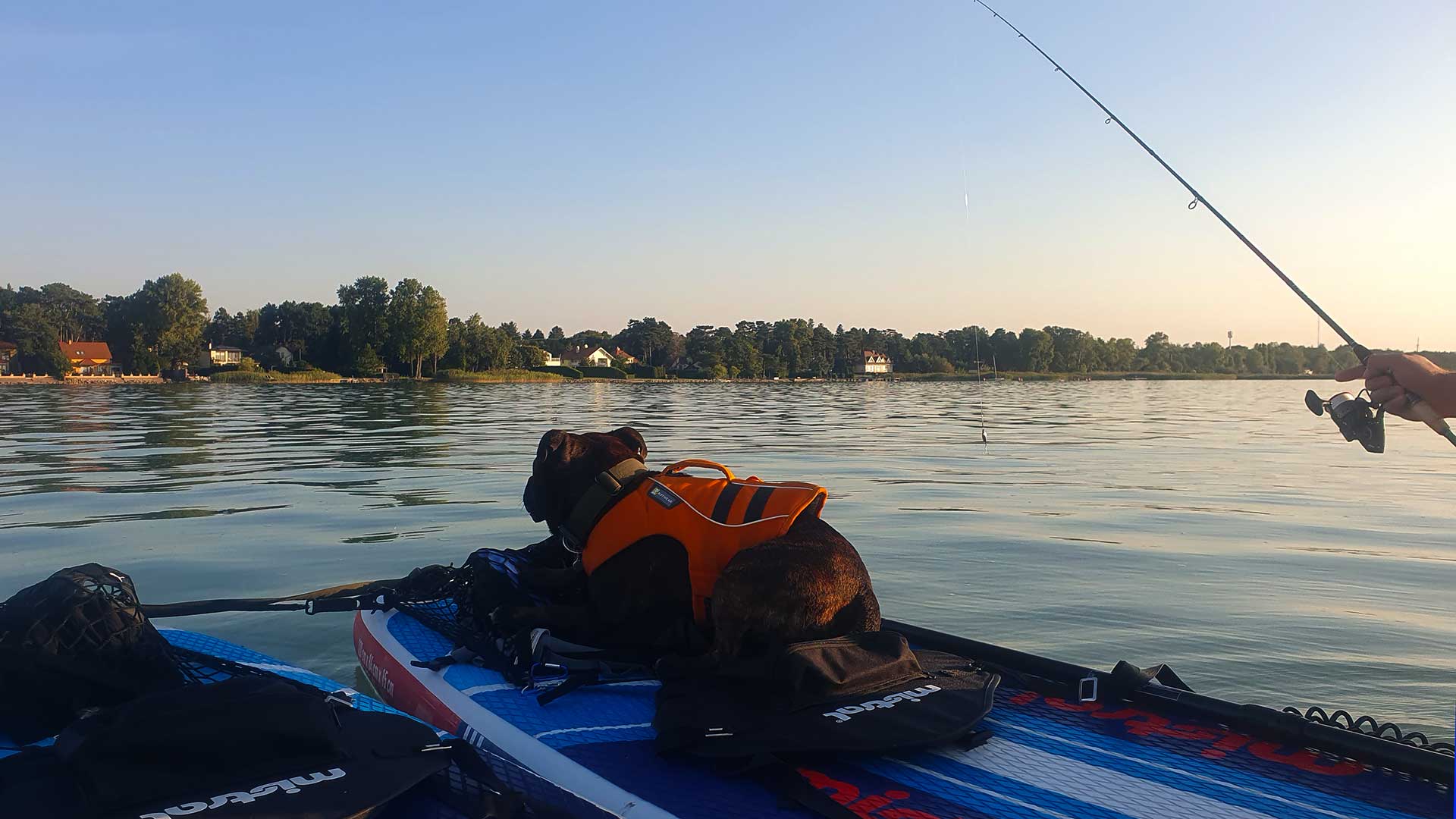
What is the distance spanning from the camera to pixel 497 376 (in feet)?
327

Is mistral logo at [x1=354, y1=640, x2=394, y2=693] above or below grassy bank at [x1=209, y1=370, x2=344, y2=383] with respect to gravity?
below

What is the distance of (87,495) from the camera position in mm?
Answer: 12312

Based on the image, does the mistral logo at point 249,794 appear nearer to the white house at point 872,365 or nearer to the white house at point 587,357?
the white house at point 872,365

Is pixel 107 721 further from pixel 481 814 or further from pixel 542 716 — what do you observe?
pixel 542 716

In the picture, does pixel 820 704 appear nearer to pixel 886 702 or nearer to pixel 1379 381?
pixel 886 702

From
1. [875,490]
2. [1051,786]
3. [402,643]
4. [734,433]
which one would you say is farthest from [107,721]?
[734,433]

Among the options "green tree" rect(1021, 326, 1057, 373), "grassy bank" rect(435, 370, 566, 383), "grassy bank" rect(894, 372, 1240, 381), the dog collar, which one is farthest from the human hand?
"grassy bank" rect(435, 370, 566, 383)

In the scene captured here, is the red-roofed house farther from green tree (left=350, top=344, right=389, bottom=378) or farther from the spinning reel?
the spinning reel

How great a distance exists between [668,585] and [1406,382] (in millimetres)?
2551

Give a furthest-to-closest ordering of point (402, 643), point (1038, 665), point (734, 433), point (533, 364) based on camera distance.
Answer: point (533, 364) → point (734, 433) → point (402, 643) → point (1038, 665)

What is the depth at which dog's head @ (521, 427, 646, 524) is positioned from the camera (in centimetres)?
440

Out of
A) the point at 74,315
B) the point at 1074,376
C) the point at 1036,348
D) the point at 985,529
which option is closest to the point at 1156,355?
the point at 1074,376

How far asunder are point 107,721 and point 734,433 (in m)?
21.1

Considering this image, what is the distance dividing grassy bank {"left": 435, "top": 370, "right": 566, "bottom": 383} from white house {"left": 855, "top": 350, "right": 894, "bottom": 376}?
40012 millimetres
